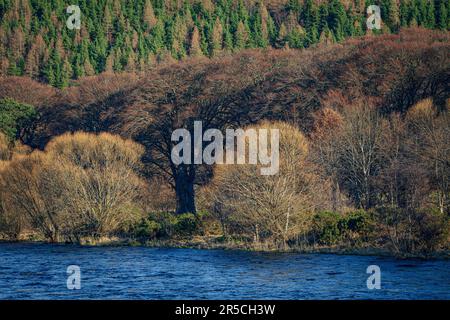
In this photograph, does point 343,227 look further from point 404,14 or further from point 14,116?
point 404,14

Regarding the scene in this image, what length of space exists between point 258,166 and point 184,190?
22042 millimetres

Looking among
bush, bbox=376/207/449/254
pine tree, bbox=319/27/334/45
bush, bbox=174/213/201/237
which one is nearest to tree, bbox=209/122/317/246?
bush, bbox=174/213/201/237

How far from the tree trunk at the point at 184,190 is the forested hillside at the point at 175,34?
228ft

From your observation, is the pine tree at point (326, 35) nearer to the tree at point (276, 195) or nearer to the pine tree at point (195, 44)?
the pine tree at point (195, 44)

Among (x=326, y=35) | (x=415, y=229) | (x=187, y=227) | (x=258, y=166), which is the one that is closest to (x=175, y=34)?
(x=326, y=35)

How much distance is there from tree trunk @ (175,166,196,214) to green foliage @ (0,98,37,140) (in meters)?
30.5

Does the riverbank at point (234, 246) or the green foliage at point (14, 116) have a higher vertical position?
the green foliage at point (14, 116)

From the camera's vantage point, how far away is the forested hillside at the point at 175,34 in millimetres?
158625

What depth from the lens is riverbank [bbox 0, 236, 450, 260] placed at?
5008cm

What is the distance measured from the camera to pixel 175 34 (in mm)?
183750

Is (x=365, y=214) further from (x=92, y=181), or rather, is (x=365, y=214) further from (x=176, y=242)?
(x=92, y=181)

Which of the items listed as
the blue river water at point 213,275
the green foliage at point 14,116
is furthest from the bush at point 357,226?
the green foliage at point 14,116

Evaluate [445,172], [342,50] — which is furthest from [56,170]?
[342,50]
